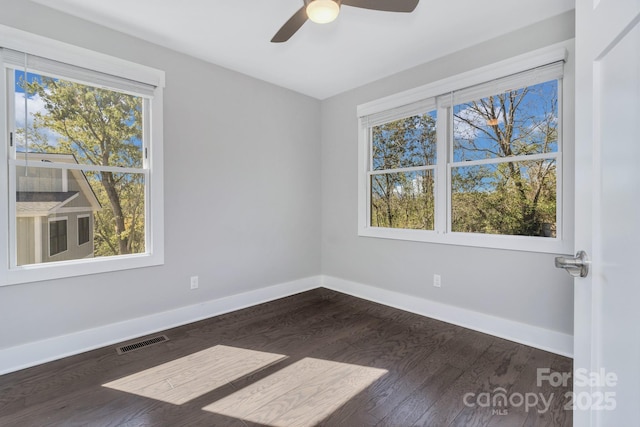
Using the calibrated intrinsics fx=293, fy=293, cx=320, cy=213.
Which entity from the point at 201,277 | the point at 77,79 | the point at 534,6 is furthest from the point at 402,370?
the point at 77,79

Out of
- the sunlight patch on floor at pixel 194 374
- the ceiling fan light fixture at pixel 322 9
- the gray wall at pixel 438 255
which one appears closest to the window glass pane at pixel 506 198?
the gray wall at pixel 438 255

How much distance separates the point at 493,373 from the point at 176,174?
122 inches

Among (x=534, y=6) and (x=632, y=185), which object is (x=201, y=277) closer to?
(x=632, y=185)

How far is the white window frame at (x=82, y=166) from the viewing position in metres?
2.05

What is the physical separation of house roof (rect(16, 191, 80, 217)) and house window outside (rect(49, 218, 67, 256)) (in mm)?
97

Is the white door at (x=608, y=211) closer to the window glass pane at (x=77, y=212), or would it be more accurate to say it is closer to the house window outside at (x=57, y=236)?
the window glass pane at (x=77, y=212)

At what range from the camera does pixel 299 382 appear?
196cm

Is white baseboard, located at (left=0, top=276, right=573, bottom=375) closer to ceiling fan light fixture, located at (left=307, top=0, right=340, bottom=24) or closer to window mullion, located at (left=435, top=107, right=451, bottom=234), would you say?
window mullion, located at (left=435, top=107, right=451, bottom=234)

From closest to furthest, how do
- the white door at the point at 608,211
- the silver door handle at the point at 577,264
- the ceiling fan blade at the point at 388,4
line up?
the white door at the point at 608,211
the silver door handle at the point at 577,264
the ceiling fan blade at the point at 388,4

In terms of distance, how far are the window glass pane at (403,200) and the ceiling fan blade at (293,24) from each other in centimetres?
195

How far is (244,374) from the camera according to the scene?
2.04m

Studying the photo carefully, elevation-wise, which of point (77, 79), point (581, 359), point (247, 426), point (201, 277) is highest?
point (77, 79)

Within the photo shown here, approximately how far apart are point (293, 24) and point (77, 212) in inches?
88.6

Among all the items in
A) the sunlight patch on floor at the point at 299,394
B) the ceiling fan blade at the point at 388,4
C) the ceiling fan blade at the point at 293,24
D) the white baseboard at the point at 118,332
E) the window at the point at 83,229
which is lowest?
the sunlight patch on floor at the point at 299,394
